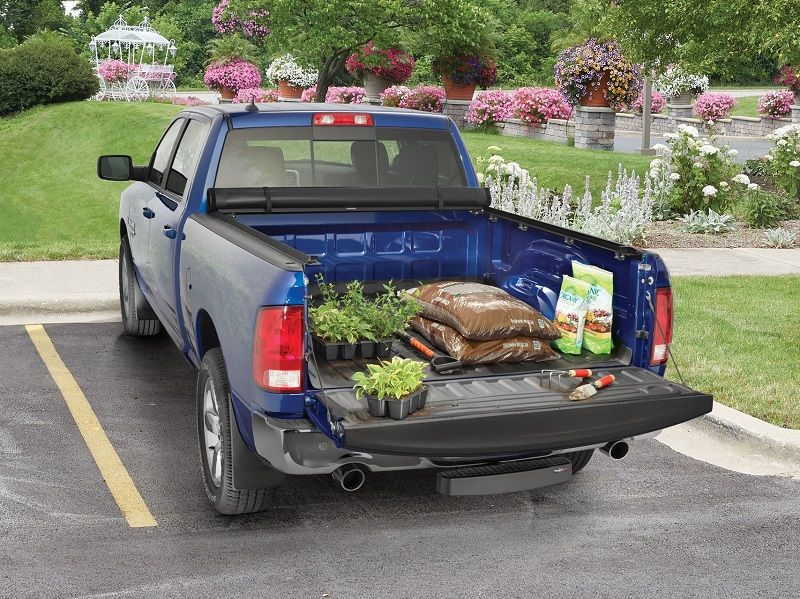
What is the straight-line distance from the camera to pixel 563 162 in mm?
21859

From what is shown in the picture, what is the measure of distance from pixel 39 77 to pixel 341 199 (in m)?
27.6

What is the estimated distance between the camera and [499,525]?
19.1 ft

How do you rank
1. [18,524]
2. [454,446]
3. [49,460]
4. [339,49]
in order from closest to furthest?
[454,446] < [18,524] < [49,460] < [339,49]

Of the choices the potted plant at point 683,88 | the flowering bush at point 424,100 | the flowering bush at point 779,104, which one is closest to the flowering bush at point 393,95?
the flowering bush at point 424,100

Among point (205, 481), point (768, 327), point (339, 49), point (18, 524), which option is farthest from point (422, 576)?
point (339, 49)

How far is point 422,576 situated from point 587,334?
5.01ft

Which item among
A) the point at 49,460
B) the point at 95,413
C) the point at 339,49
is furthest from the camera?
the point at 339,49

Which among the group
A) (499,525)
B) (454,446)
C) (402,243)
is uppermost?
(402,243)

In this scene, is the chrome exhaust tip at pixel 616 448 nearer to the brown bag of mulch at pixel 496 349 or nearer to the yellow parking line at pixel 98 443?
the brown bag of mulch at pixel 496 349

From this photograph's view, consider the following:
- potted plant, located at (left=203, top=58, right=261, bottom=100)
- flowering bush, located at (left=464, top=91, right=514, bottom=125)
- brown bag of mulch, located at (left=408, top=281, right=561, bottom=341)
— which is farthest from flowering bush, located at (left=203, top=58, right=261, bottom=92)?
brown bag of mulch, located at (left=408, top=281, right=561, bottom=341)

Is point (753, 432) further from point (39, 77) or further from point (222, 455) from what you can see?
point (39, 77)

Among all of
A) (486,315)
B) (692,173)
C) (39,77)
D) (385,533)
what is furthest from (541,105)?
(385,533)

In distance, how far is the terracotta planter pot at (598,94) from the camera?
2658cm

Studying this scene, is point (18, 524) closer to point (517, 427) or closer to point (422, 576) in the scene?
point (422, 576)
